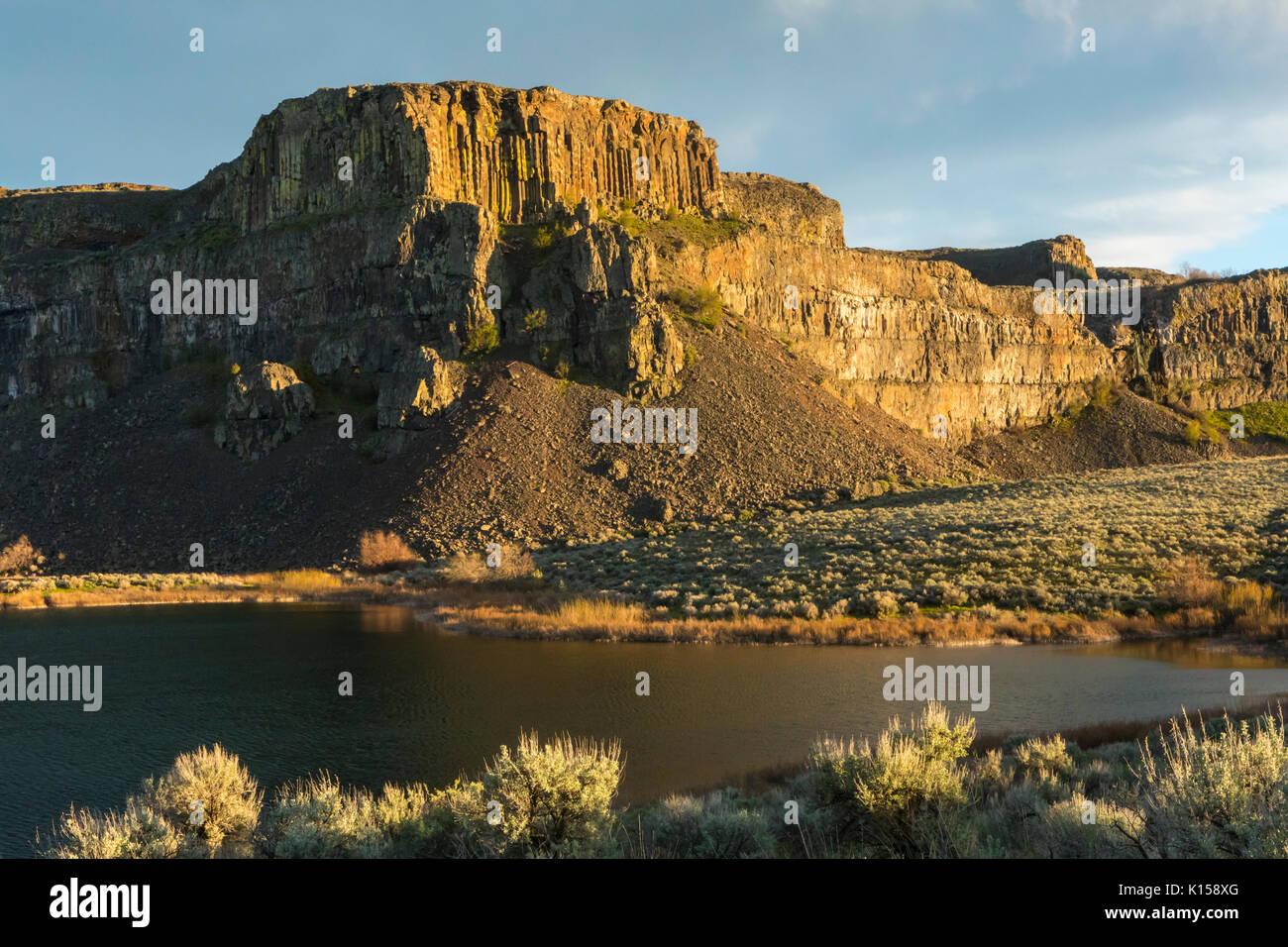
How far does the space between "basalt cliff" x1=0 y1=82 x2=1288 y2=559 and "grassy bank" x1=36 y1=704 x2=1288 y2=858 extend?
4157 centimetres

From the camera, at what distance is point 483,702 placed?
67.8 ft

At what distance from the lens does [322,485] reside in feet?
187

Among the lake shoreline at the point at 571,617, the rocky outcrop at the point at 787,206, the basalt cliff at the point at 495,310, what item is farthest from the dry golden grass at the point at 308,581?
the rocky outcrop at the point at 787,206

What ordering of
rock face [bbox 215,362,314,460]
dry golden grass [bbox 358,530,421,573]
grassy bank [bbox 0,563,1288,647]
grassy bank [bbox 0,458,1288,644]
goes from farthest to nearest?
rock face [bbox 215,362,314,460] < dry golden grass [bbox 358,530,421,573] < grassy bank [bbox 0,458,1288,644] < grassy bank [bbox 0,563,1288,647]

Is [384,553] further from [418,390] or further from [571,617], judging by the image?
[571,617]

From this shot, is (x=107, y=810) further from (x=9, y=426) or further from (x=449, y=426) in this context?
(x=9, y=426)

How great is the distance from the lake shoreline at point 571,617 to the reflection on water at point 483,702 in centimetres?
136

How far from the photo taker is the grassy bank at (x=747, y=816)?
792 centimetres

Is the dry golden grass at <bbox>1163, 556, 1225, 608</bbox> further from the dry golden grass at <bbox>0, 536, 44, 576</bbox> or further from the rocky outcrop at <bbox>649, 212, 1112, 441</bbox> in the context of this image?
the dry golden grass at <bbox>0, 536, 44, 576</bbox>

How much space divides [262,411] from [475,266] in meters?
18.5

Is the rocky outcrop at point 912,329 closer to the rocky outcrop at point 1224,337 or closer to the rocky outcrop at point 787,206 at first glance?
the rocky outcrop at point 787,206

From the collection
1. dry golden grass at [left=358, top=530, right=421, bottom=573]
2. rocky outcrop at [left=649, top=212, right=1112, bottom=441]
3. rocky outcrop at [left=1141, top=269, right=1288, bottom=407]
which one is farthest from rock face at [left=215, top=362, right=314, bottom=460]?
rocky outcrop at [left=1141, top=269, right=1288, bottom=407]

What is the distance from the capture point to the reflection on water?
1558 cm

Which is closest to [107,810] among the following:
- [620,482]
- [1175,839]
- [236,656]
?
[1175,839]
